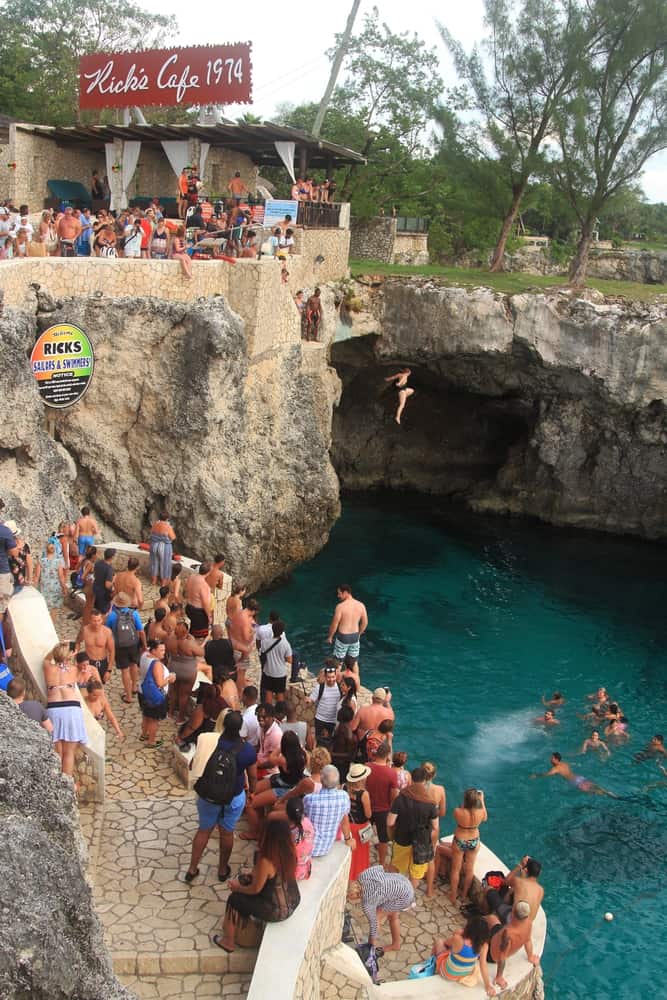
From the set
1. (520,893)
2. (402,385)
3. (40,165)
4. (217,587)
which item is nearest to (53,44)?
(40,165)

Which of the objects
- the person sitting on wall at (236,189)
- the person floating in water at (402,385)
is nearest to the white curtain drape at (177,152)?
the person sitting on wall at (236,189)

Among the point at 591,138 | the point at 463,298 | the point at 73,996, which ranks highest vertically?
the point at 591,138

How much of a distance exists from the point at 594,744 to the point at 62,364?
12.3 metres

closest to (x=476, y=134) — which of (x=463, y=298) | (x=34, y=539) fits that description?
(x=463, y=298)

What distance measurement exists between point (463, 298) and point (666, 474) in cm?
844

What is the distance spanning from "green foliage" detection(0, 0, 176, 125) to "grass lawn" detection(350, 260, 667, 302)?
16878 mm

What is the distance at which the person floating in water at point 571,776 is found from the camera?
15289 mm

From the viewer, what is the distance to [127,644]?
12.0 meters

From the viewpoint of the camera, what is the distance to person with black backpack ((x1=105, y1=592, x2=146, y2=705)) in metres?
11.9

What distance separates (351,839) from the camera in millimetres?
9086

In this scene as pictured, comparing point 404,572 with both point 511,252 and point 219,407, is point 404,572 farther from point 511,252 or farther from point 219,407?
point 511,252

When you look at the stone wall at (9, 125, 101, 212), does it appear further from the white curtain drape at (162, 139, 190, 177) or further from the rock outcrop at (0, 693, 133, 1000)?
the rock outcrop at (0, 693, 133, 1000)

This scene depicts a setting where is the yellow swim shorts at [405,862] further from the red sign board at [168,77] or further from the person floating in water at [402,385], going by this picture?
the red sign board at [168,77]

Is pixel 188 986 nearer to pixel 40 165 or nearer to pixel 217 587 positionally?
pixel 217 587
